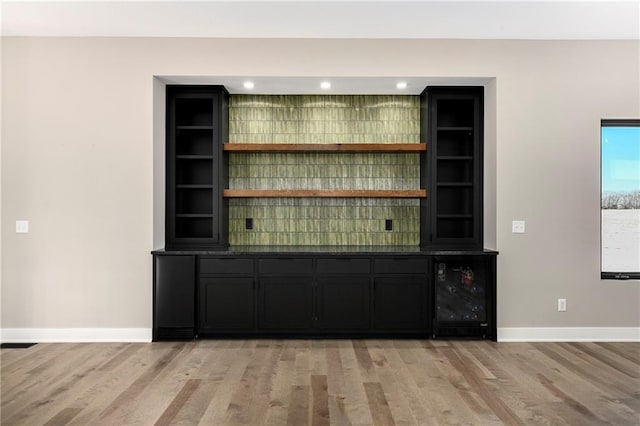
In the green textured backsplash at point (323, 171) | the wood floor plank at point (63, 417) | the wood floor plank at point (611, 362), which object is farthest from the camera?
the green textured backsplash at point (323, 171)

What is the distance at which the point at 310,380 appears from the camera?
3.43m

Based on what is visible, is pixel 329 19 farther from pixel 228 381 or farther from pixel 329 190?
pixel 228 381

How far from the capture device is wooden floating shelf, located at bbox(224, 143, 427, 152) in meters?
4.85

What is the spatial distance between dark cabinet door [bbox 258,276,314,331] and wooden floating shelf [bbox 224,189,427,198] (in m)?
0.90

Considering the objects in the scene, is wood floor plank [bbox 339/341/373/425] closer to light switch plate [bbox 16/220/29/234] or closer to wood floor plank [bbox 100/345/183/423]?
wood floor plank [bbox 100/345/183/423]

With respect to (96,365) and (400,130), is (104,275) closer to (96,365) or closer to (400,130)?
(96,365)

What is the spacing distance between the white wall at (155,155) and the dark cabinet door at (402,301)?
760mm

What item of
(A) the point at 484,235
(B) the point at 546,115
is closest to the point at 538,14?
(B) the point at 546,115

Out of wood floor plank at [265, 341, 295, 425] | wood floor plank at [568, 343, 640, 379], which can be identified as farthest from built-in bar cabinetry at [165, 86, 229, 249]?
wood floor plank at [568, 343, 640, 379]

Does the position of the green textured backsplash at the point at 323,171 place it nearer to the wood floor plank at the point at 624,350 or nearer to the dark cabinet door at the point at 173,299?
the dark cabinet door at the point at 173,299

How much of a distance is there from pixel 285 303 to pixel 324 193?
120 centimetres

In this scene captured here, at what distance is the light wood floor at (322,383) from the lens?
285 centimetres

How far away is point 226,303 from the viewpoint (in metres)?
4.51

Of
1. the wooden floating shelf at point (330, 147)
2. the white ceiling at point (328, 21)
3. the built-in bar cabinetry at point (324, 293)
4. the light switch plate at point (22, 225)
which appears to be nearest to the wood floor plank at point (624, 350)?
the built-in bar cabinetry at point (324, 293)
